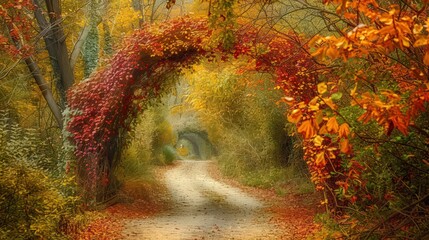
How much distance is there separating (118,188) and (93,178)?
187cm

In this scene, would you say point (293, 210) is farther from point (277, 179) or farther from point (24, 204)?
point (24, 204)

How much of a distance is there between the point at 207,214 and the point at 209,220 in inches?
39.3

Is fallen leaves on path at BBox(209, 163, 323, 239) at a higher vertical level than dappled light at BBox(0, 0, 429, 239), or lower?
lower

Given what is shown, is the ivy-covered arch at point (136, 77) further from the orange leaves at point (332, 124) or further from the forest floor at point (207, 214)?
the orange leaves at point (332, 124)

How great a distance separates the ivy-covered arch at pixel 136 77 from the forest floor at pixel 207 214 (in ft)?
4.87

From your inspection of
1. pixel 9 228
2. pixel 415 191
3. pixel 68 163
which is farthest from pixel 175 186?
pixel 415 191

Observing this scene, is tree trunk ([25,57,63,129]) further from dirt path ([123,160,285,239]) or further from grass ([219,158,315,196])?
grass ([219,158,315,196])

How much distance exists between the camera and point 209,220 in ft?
32.0

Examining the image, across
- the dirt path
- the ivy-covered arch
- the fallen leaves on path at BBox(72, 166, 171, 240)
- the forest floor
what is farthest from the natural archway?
the ivy-covered arch

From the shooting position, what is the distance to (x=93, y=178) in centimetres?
1040

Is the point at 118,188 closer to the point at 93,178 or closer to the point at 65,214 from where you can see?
the point at 93,178

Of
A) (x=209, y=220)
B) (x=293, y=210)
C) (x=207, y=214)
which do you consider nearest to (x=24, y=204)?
(x=209, y=220)

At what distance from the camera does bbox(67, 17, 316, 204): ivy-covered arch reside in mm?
9711

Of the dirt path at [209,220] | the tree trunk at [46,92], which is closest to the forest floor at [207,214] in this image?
the dirt path at [209,220]
